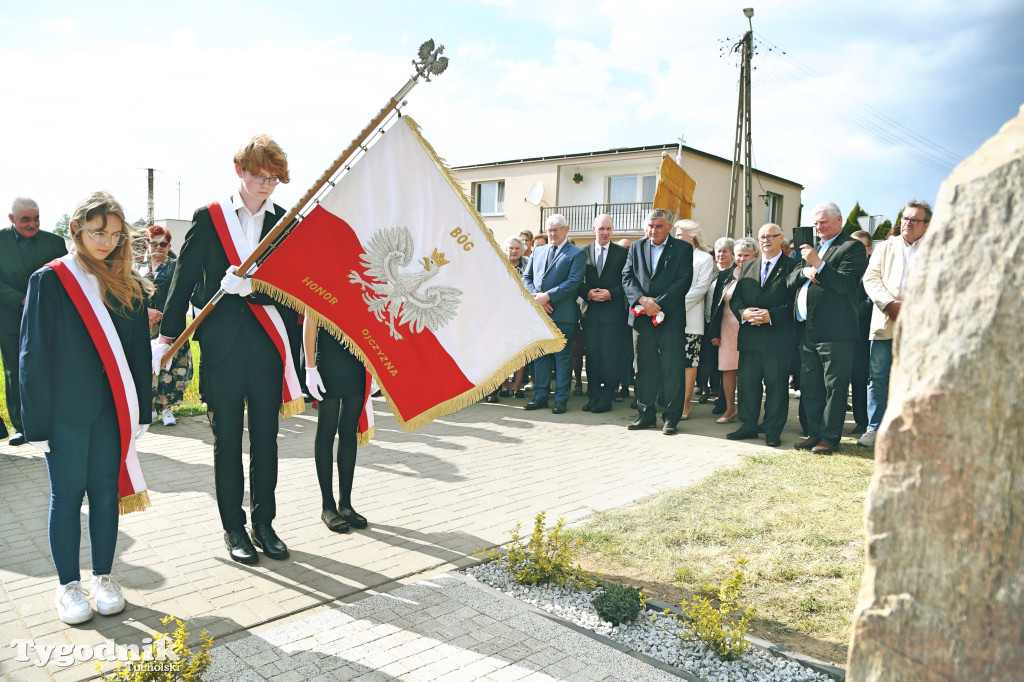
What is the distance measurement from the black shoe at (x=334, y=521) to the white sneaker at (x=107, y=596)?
1.37 meters

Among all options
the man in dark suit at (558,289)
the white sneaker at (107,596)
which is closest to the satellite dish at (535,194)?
the man in dark suit at (558,289)

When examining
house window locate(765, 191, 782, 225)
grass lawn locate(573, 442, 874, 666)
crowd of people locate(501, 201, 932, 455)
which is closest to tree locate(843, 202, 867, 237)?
house window locate(765, 191, 782, 225)

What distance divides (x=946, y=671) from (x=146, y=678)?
99.3 inches

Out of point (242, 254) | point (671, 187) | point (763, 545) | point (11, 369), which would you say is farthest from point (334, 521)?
point (671, 187)

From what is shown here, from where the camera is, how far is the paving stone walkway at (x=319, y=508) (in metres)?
3.51

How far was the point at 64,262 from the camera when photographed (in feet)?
10.9

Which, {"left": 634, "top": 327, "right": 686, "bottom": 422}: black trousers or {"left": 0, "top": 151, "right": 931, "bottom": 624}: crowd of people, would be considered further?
{"left": 634, "top": 327, "right": 686, "bottom": 422}: black trousers

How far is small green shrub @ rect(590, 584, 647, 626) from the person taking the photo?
133 inches

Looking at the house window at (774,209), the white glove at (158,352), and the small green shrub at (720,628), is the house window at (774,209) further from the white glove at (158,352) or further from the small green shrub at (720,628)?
the white glove at (158,352)

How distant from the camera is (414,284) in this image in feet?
13.8

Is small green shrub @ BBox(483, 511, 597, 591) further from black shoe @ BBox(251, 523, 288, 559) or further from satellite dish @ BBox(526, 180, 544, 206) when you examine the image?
satellite dish @ BBox(526, 180, 544, 206)

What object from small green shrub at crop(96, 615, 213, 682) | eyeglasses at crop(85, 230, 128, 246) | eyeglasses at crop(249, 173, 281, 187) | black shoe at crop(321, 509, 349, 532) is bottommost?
black shoe at crop(321, 509, 349, 532)

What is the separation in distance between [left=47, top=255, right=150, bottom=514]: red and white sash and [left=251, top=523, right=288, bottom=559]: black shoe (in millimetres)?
840

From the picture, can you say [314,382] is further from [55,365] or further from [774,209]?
[774,209]
